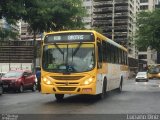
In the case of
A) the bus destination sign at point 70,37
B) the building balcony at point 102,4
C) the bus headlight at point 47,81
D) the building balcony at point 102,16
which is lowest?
the bus headlight at point 47,81

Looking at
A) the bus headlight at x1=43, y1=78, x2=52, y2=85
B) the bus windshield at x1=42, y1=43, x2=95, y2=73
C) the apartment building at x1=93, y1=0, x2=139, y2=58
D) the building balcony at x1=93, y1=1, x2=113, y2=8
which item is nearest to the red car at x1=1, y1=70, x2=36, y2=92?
the bus windshield at x1=42, y1=43, x2=95, y2=73

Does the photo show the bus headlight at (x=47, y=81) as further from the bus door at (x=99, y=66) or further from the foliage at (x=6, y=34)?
the foliage at (x=6, y=34)

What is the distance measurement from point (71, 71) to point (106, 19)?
13302cm

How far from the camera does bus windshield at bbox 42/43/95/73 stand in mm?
19375

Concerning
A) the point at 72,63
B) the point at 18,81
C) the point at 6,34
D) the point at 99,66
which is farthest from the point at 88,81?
the point at 18,81

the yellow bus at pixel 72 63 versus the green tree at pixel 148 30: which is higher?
the green tree at pixel 148 30

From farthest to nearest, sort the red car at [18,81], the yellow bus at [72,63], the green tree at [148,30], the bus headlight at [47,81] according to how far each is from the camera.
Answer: the green tree at [148,30], the red car at [18,81], the bus headlight at [47,81], the yellow bus at [72,63]

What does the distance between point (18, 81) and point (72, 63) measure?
1293cm

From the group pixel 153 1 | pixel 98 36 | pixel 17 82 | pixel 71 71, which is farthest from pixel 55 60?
pixel 153 1

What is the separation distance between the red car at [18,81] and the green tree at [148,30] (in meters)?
11.7

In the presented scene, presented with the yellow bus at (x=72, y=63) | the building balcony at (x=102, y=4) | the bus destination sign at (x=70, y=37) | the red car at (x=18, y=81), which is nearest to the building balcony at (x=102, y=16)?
the building balcony at (x=102, y=4)

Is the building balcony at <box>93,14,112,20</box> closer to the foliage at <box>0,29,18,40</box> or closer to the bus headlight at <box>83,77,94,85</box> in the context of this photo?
the foliage at <box>0,29,18,40</box>

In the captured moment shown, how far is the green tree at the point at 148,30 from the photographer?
40531 mm

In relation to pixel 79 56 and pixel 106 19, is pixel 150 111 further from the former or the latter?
pixel 106 19
